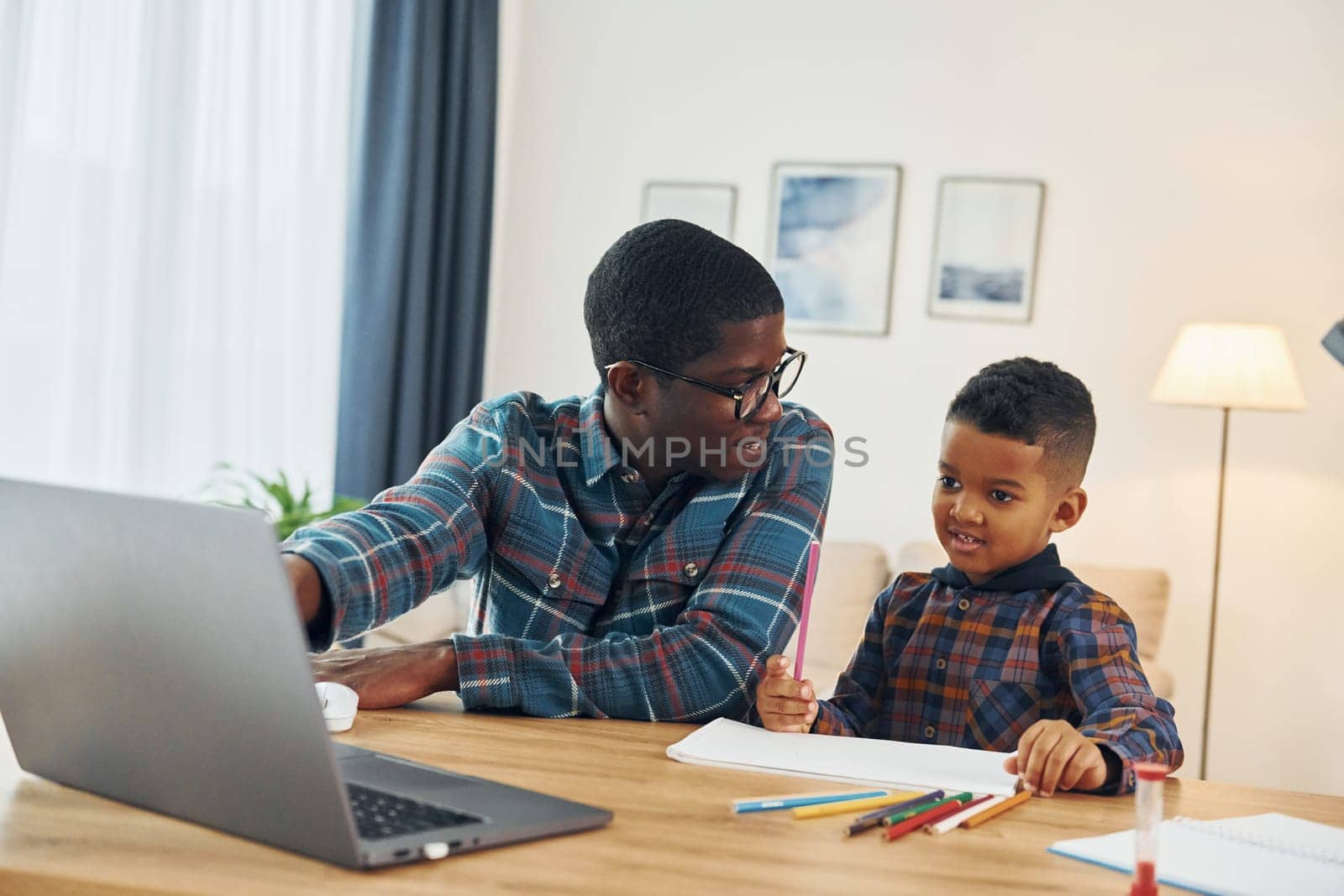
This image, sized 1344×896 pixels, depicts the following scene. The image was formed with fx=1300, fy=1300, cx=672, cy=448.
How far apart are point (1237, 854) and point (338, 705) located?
73 centimetres

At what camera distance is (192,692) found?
32.0 inches

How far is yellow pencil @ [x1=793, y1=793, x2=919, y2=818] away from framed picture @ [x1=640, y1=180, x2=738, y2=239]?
3.27 meters

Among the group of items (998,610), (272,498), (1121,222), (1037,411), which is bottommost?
(272,498)

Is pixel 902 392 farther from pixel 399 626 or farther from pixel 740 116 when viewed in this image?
pixel 399 626

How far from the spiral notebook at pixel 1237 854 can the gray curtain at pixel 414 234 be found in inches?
118

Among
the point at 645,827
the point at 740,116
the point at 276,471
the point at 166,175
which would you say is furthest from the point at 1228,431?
the point at 645,827

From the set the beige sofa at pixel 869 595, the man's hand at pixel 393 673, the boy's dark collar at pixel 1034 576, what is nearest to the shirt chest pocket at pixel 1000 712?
the boy's dark collar at pixel 1034 576

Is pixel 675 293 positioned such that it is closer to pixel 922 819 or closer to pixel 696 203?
pixel 922 819

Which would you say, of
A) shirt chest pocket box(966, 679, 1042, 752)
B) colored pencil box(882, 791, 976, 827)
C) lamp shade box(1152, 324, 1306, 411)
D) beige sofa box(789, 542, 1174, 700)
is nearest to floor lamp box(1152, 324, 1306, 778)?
lamp shade box(1152, 324, 1306, 411)

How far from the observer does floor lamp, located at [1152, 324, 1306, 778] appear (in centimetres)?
336

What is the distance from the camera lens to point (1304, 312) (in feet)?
12.2

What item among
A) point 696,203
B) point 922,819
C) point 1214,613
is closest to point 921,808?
point 922,819

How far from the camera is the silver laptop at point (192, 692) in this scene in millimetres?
755

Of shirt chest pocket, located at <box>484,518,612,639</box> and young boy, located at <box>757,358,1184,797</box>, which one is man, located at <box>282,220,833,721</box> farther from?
young boy, located at <box>757,358,1184,797</box>
